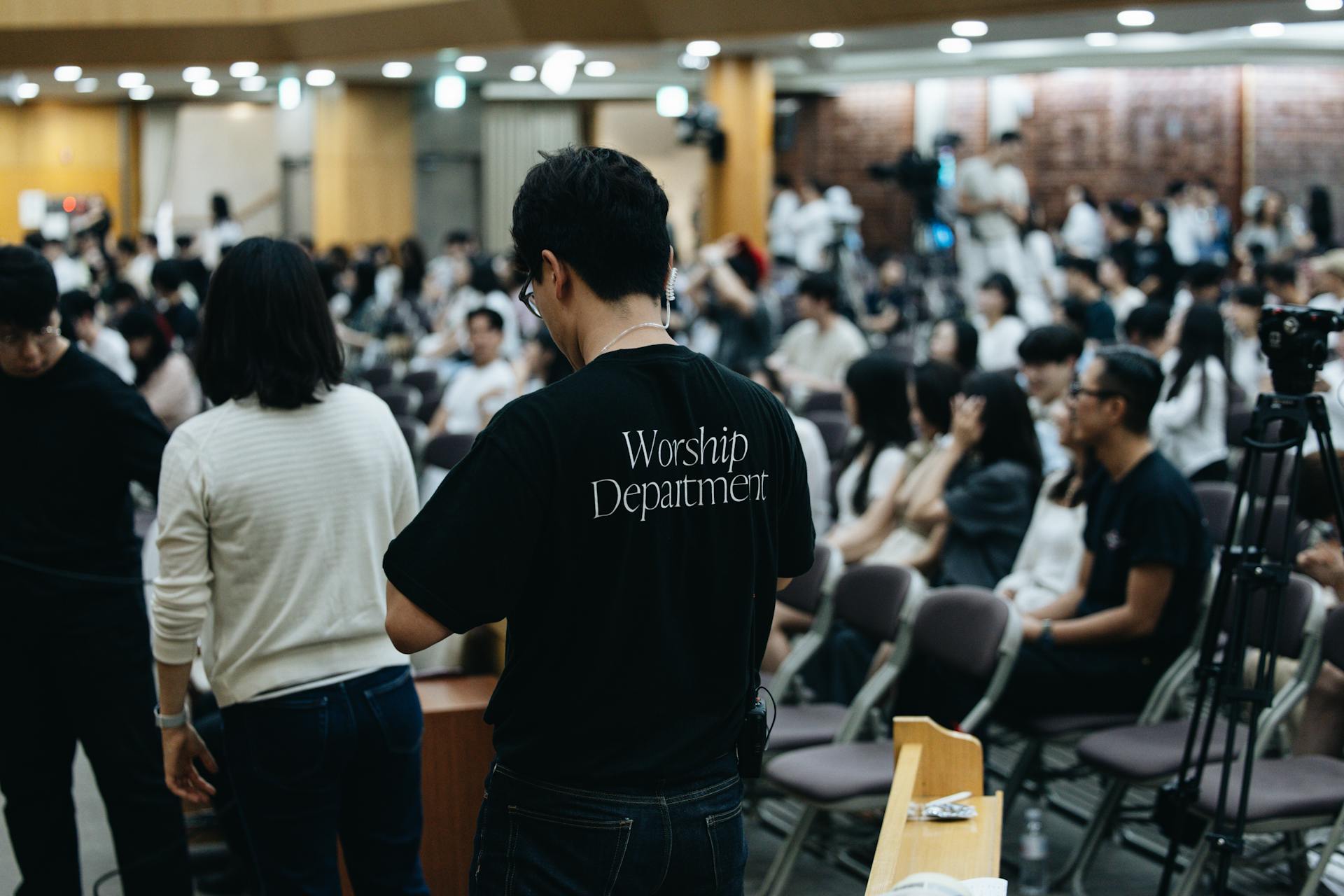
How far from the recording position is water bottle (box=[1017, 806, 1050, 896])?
3.65m

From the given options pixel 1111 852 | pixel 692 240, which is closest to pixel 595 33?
pixel 692 240

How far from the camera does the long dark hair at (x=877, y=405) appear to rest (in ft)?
17.0

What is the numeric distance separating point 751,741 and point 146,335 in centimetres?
534

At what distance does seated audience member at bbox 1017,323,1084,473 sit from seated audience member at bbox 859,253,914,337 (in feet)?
20.1

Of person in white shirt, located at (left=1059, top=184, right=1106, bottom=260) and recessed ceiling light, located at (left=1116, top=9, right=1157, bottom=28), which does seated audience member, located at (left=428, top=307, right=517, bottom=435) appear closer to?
recessed ceiling light, located at (left=1116, top=9, right=1157, bottom=28)

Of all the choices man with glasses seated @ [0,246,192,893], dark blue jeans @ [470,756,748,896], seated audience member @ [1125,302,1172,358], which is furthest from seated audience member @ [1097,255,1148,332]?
dark blue jeans @ [470,756,748,896]

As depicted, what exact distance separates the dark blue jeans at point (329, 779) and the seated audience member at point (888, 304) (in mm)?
9680

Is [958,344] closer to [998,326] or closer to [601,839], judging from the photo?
[998,326]

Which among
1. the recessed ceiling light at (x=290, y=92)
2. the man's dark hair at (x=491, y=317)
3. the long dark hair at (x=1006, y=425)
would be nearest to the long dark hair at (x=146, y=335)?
the man's dark hair at (x=491, y=317)

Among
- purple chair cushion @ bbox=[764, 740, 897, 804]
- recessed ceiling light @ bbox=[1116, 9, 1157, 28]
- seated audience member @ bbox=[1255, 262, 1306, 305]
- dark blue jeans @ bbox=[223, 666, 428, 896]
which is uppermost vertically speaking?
recessed ceiling light @ bbox=[1116, 9, 1157, 28]

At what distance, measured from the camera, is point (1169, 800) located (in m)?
3.22

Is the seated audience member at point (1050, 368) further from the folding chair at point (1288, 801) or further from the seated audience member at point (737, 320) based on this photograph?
the seated audience member at point (737, 320)

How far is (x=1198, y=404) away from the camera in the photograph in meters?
6.27

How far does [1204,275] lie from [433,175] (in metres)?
11.5
